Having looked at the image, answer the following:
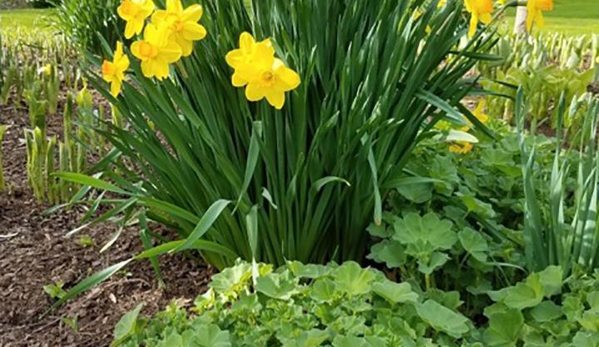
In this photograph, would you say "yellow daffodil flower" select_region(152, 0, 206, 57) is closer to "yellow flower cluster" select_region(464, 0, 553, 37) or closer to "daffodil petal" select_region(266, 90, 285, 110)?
"daffodil petal" select_region(266, 90, 285, 110)

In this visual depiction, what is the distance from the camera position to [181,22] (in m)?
1.66

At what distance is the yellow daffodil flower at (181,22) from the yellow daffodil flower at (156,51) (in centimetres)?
2

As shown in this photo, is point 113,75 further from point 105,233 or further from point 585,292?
point 585,292

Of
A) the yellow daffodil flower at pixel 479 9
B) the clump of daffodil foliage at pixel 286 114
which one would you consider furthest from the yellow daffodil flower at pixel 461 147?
the yellow daffodil flower at pixel 479 9

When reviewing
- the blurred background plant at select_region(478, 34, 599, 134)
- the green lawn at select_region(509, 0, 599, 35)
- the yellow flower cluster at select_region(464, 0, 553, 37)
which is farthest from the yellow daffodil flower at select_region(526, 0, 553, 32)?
the green lawn at select_region(509, 0, 599, 35)

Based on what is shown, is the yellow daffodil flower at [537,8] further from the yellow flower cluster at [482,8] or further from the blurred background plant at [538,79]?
the blurred background plant at [538,79]

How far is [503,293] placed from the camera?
158 cm

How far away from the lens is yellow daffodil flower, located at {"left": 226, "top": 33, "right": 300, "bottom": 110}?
1599mm

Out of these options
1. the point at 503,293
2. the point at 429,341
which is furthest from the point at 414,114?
the point at 429,341

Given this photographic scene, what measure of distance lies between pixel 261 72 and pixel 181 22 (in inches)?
9.4

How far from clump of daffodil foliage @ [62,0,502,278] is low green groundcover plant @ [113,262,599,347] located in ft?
0.67

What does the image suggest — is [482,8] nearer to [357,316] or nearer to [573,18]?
[357,316]

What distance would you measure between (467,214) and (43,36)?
5.20 m

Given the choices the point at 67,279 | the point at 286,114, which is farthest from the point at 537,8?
the point at 67,279
